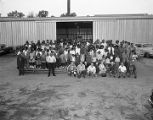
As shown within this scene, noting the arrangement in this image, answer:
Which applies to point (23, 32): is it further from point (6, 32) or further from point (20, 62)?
point (20, 62)

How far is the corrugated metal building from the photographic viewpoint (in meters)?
22.1

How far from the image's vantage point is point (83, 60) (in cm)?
1380

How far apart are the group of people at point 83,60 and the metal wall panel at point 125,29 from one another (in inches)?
280

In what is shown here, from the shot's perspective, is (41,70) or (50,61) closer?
(50,61)

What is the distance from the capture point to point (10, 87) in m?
10.8

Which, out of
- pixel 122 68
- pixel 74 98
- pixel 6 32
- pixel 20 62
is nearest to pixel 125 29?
pixel 122 68

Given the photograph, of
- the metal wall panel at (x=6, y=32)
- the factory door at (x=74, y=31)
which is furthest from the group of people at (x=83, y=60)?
the metal wall panel at (x=6, y=32)

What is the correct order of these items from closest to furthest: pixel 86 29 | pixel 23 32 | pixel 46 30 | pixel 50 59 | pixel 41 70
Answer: pixel 50 59 < pixel 41 70 < pixel 46 30 < pixel 23 32 < pixel 86 29

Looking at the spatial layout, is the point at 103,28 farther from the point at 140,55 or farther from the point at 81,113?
the point at 81,113

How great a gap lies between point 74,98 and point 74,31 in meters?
16.4

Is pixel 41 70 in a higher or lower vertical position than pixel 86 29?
lower

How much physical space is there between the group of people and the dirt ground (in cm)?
70

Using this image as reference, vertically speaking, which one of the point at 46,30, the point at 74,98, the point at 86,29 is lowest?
the point at 74,98

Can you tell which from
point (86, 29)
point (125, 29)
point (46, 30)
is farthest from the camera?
point (86, 29)
